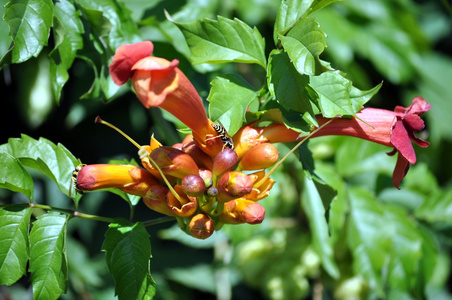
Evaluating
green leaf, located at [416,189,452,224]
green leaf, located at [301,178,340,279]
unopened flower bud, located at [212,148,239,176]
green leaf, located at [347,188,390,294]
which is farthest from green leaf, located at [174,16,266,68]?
green leaf, located at [416,189,452,224]

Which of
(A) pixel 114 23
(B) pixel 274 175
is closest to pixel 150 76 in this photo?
(A) pixel 114 23

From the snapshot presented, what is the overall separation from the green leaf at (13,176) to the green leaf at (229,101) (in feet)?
2.00

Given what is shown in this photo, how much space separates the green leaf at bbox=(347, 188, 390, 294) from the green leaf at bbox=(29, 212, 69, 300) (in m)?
1.47

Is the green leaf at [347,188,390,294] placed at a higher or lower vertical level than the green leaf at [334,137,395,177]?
lower

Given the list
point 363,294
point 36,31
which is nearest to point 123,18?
point 36,31

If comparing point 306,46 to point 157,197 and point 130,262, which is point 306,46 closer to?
point 157,197

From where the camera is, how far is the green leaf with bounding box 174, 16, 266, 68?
1553 mm

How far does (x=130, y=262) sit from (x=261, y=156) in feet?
1.56

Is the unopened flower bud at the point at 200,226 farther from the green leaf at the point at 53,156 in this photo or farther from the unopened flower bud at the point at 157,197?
the green leaf at the point at 53,156

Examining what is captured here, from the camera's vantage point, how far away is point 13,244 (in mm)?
1465

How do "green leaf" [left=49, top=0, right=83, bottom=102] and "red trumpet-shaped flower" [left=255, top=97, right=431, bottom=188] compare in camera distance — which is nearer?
"red trumpet-shaped flower" [left=255, top=97, right=431, bottom=188]

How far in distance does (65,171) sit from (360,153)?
1644 millimetres

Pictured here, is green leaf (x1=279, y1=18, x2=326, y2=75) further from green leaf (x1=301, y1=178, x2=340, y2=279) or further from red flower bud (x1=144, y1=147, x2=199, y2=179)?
green leaf (x1=301, y1=178, x2=340, y2=279)

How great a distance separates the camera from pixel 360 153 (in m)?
2.75
